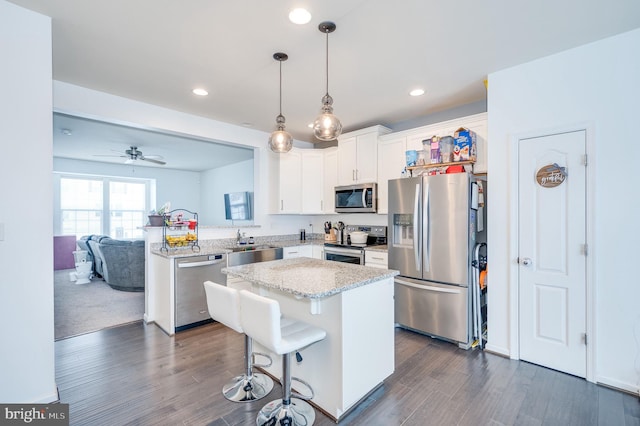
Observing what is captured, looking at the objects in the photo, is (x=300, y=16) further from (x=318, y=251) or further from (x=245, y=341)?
(x=318, y=251)

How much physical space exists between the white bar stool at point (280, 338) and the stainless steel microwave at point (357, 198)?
245 centimetres

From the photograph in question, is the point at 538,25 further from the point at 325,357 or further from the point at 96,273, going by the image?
the point at 96,273

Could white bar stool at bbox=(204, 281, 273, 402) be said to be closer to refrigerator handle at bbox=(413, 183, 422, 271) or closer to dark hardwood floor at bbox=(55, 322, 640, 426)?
dark hardwood floor at bbox=(55, 322, 640, 426)

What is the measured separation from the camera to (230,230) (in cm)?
452

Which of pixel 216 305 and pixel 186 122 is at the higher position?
pixel 186 122

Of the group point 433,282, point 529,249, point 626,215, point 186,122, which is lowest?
point 433,282

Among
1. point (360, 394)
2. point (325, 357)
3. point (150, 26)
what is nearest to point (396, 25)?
point (150, 26)

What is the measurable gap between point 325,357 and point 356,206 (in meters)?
2.65

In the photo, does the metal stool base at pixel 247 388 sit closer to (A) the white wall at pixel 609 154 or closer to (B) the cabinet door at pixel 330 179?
(A) the white wall at pixel 609 154

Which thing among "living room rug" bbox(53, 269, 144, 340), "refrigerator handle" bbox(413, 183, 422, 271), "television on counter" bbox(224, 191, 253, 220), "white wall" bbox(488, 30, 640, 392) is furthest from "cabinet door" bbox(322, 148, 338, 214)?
"living room rug" bbox(53, 269, 144, 340)

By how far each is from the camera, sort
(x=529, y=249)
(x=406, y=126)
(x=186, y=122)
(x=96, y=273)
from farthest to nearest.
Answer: (x=96, y=273) < (x=406, y=126) < (x=186, y=122) < (x=529, y=249)

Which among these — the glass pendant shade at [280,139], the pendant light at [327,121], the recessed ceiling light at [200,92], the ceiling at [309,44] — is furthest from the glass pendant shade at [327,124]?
the recessed ceiling light at [200,92]

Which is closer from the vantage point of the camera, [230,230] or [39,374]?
[39,374]

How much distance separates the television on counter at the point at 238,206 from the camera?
7.23 m
